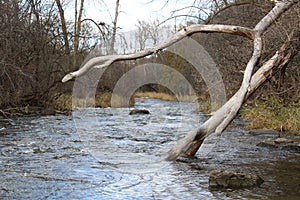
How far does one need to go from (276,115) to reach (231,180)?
7.46 metres

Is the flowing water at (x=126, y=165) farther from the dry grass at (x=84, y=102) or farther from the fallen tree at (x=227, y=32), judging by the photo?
the dry grass at (x=84, y=102)

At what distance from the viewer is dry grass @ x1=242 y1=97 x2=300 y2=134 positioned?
40.3 ft

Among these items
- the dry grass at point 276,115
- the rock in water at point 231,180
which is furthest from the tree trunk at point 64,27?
the rock in water at point 231,180

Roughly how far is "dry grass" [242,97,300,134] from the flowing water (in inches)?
32.4

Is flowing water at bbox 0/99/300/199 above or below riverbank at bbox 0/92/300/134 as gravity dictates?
below

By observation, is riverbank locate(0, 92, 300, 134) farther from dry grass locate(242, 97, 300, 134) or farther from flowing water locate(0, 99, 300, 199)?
flowing water locate(0, 99, 300, 199)

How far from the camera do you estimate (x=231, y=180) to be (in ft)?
20.9

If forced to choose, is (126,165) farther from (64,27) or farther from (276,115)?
(64,27)

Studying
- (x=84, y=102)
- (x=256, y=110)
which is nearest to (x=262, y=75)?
(x=256, y=110)

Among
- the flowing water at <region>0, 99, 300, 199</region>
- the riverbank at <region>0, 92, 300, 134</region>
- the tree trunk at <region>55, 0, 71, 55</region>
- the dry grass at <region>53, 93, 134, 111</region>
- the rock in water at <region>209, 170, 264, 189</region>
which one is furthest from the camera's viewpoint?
the dry grass at <region>53, 93, 134, 111</region>

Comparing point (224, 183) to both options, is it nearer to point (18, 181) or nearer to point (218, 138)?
point (18, 181)

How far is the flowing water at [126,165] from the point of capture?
6039mm

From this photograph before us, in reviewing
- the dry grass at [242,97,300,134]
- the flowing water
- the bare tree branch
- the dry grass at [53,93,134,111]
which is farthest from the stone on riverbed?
the dry grass at [53,93,134,111]

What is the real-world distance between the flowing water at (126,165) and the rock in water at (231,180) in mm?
148
